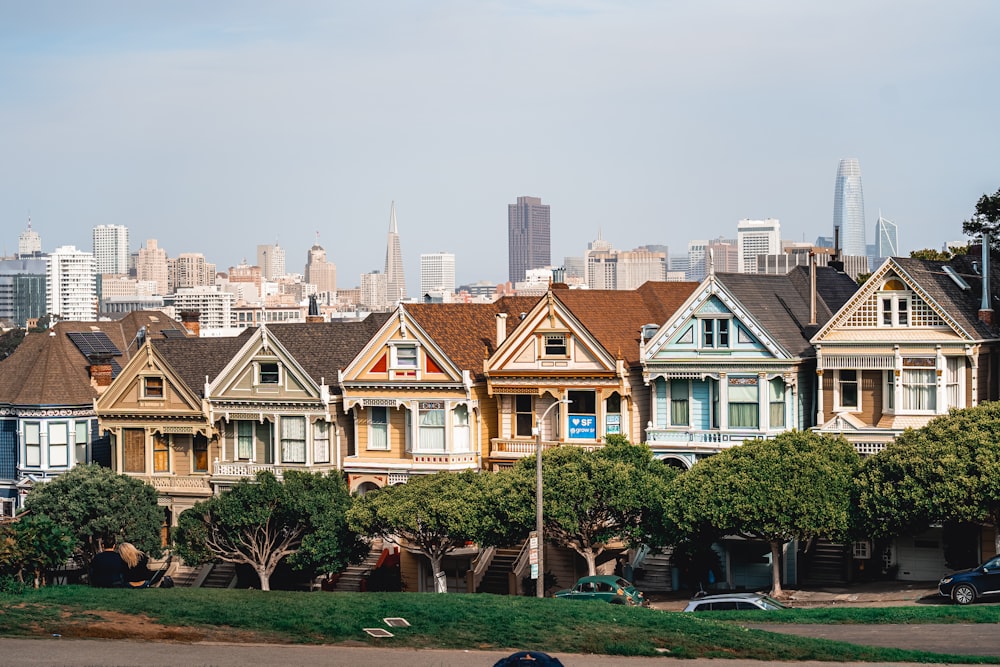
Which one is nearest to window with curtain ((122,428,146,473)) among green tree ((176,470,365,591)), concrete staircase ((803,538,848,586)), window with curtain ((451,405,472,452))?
green tree ((176,470,365,591))

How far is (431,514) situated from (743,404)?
11.3 meters

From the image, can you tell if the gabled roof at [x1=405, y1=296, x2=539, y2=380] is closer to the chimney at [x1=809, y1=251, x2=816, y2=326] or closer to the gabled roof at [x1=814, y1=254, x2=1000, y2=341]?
the chimney at [x1=809, y1=251, x2=816, y2=326]

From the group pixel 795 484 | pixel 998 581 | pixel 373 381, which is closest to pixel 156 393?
pixel 373 381

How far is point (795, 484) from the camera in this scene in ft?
158

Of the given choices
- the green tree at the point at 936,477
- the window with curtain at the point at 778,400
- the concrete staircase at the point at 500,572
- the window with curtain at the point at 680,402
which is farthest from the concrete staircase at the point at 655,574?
the green tree at the point at 936,477

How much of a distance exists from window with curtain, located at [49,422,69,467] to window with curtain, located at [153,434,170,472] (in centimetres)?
449

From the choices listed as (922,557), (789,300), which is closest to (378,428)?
(789,300)

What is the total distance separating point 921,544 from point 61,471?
113ft

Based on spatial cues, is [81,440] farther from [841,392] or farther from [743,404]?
[841,392]

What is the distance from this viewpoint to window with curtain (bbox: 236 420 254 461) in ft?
204

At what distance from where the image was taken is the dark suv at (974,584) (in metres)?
41.9

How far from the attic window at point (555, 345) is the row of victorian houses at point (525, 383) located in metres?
0.06

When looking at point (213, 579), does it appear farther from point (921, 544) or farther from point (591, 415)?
point (921, 544)

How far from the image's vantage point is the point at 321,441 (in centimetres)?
6100
